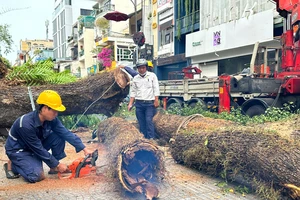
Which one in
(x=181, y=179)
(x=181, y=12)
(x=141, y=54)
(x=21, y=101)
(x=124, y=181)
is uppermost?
(x=181, y=12)

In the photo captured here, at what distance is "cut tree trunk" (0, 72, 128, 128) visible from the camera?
6.26m

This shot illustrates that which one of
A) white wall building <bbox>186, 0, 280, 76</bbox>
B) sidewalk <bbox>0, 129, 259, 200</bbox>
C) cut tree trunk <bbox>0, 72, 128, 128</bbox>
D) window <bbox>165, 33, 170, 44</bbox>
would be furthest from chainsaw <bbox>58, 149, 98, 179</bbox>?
window <bbox>165, 33, 170, 44</bbox>

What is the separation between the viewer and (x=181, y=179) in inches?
152

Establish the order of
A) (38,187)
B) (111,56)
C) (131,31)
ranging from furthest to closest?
(131,31)
(111,56)
(38,187)

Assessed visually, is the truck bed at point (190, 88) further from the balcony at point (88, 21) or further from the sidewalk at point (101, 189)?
the balcony at point (88, 21)

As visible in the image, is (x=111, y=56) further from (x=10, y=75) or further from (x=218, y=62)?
(x=10, y=75)

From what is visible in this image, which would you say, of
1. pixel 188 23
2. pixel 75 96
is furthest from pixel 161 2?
pixel 75 96

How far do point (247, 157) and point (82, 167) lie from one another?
2101 millimetres

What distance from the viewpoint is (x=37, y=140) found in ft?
11.9

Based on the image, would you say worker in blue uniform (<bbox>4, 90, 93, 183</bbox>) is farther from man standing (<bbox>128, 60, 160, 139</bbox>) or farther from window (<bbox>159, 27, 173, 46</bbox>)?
window (<bbox>159, 27, 173, 46</bbox>)

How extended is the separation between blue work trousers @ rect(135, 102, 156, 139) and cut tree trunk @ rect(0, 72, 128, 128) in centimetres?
102

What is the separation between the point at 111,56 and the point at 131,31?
434cm

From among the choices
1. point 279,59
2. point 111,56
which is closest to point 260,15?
point 279,59

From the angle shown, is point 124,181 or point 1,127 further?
point 1,127
